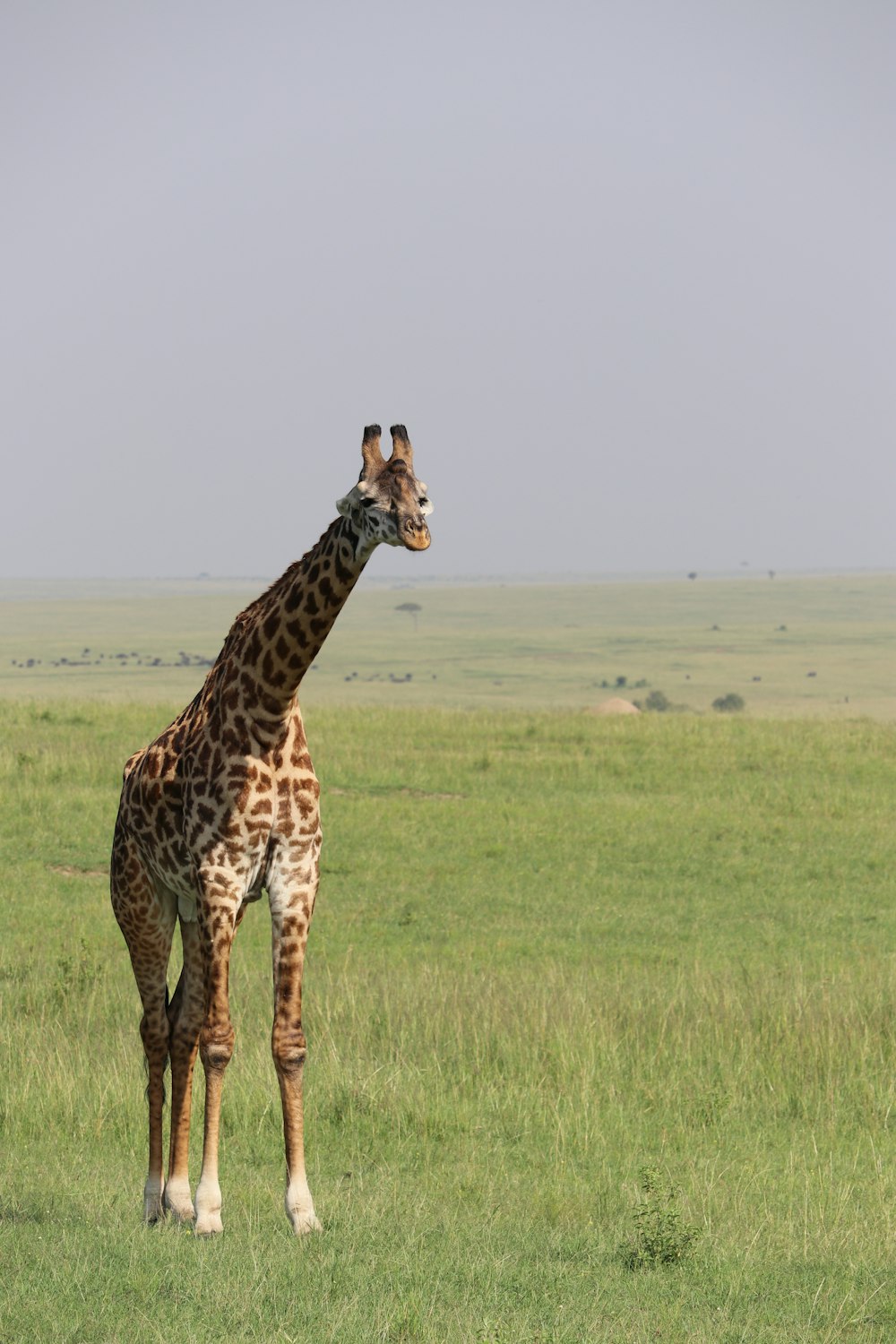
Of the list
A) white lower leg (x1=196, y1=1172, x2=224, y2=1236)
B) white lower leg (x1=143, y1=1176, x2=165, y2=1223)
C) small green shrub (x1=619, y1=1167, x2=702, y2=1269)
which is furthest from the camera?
white lower leg (x1=143, y1=1176, x2=165, y2=1223)

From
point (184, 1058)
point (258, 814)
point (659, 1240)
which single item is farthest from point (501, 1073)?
point (258, 814)

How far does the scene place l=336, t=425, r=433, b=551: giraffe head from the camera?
239 inches

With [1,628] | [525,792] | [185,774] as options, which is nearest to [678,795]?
[525,792]

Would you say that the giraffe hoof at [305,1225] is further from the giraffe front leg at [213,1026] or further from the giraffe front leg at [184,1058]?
the giraffe front leg at [184,1058]

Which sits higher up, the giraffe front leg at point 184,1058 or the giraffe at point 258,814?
the giraffe at point 258,814

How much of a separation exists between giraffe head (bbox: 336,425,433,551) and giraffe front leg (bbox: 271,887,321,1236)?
165cm

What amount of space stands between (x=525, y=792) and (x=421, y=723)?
642 cm

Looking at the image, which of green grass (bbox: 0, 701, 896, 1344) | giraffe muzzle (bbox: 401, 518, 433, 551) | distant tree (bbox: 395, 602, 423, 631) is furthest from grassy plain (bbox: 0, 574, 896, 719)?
giraffe muzzle (bbox: 401, 518, 433, 551)

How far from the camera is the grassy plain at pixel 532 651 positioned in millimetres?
83625

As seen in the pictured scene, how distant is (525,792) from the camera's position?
23406 mm

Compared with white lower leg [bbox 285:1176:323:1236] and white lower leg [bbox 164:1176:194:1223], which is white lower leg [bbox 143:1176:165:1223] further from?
white lower leg [bbox 285:1176:323:1236]

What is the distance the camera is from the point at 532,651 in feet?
412

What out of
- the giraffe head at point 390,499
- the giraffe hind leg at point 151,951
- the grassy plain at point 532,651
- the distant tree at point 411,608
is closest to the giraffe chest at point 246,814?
the giraffe hind leg at point 151,951

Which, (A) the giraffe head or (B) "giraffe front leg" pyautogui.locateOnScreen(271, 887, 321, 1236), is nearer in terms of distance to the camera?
(A) the giraffe head
